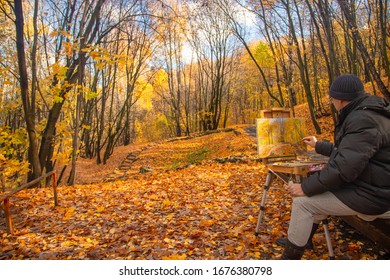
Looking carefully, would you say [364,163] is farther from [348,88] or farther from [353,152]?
[348,88]

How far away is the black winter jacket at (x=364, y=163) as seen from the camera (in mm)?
1916

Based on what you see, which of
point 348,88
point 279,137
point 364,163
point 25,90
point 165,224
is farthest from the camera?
point 25,90

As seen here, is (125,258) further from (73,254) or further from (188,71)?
(188,71)

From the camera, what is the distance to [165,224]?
3924 mm

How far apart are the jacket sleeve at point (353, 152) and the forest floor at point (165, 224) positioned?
3.69 ft

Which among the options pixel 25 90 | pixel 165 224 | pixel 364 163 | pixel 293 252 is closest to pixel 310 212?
pixel 293 252

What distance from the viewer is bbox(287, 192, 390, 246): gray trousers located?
212 centimetres

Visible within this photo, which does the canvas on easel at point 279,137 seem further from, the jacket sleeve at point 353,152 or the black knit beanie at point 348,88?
the jacket sleeve at point 353,152

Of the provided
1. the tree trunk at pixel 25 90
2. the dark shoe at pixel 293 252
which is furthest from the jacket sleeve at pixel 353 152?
the tree trunk at pixel 25 90

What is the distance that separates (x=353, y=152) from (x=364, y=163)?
0.10m

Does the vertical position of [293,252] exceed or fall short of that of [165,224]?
it exceeds it

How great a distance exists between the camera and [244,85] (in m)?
31.3

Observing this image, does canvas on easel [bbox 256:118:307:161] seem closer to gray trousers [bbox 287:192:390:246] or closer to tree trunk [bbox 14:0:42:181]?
gray trousers [bbox 287:192:390:246]

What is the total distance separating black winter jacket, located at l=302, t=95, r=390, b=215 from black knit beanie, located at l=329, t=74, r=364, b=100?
12 centimetres
